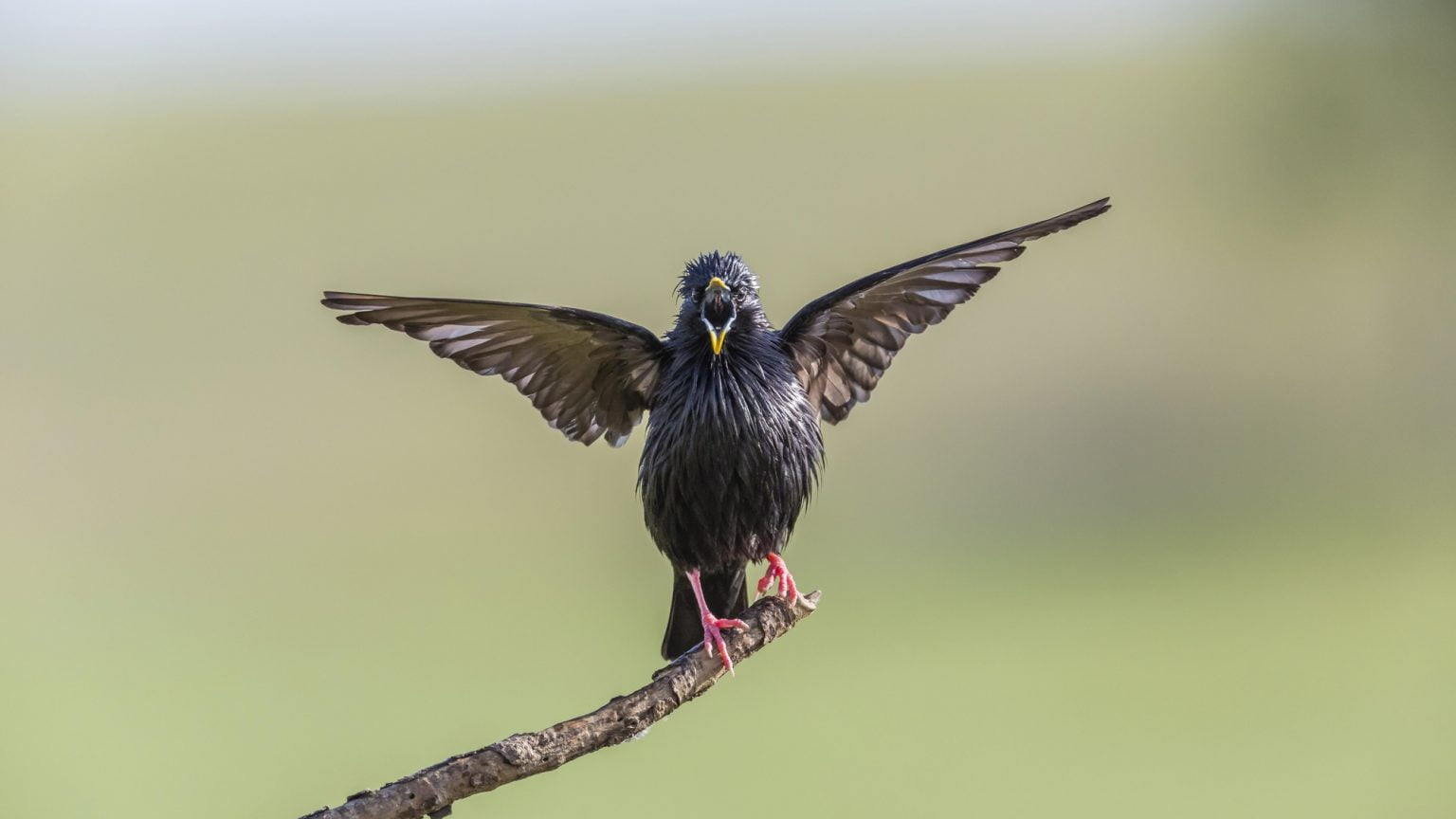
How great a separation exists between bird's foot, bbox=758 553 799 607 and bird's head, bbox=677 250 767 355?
3.02 feet

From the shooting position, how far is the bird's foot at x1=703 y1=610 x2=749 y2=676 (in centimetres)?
470

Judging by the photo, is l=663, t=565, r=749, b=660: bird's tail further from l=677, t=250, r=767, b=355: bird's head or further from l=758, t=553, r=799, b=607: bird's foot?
l=677, t=250, r=767, b=355: bird's head

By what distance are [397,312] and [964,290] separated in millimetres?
2312

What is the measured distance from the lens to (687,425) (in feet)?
16.5

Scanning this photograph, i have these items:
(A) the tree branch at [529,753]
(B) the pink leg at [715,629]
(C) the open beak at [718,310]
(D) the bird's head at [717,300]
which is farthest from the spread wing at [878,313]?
(A) the tree branch at [529,753]

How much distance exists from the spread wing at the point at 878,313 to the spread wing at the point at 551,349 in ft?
2.37

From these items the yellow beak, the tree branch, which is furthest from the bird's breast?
the tree branch

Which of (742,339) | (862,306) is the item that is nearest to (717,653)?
(742,339)

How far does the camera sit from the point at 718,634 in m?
4.78

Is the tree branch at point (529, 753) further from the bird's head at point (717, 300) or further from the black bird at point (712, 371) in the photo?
the bird's head at point (717, 300)

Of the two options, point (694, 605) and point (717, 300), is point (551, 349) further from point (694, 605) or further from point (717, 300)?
point (694, 605)

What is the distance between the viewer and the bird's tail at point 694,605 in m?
5.38

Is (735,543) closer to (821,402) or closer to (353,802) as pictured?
(821,402)

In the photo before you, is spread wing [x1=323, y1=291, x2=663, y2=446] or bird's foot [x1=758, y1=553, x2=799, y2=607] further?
bird's foot [x1=758, y1=553, x2=799, y2=607]
